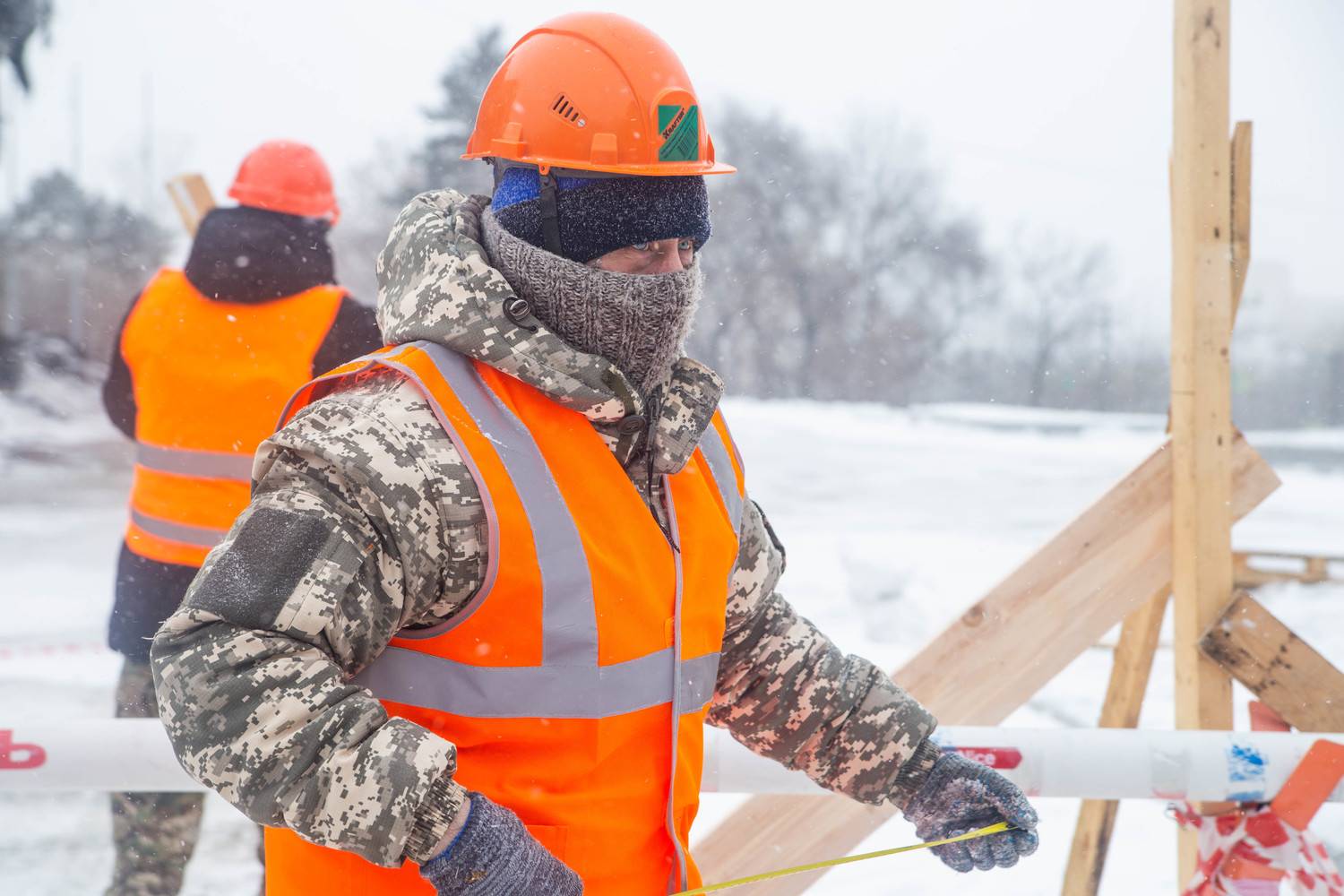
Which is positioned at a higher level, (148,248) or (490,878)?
(490,878)

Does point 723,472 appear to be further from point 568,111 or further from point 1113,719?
point 1113,719

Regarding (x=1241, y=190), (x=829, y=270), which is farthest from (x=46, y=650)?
(x=829, y=270)

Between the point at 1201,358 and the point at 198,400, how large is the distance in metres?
2.86

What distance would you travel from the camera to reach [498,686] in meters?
1.38

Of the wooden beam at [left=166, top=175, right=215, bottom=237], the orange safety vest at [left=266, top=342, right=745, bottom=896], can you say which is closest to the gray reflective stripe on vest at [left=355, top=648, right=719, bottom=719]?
the orange safety vest at [left=266, top=342, right=745, bottom=896]

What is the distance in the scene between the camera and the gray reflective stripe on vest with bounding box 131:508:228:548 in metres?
3.28

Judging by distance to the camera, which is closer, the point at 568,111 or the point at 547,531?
the point at 547,531

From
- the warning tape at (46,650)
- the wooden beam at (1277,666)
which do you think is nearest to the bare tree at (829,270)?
the warning tape at (46,650)

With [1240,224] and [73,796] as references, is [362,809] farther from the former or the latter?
[73,796]

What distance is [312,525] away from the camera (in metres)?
1.24

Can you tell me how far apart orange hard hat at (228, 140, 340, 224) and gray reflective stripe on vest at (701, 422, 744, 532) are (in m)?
2.42

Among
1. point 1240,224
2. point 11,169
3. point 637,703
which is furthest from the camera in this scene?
point 11,169

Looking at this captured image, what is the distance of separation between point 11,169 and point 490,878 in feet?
83.9

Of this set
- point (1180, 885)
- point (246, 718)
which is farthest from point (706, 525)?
point (1180, 885)
